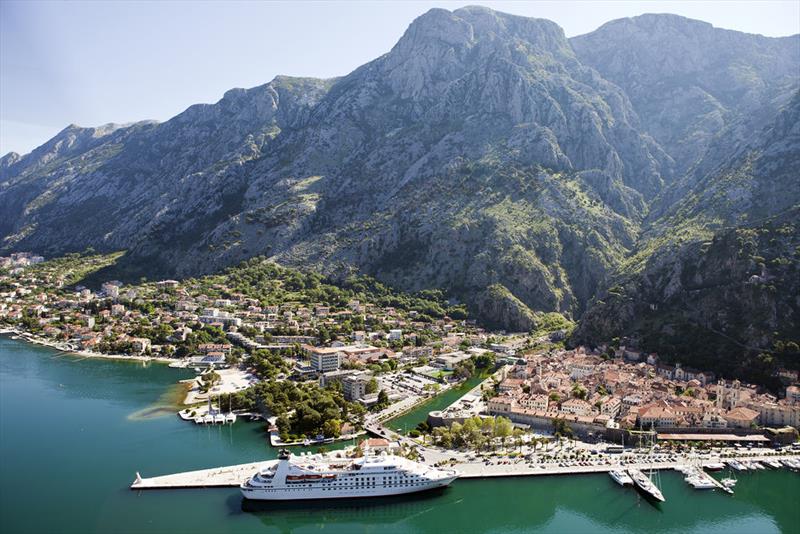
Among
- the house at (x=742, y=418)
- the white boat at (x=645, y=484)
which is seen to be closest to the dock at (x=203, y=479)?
the white boat at (x=645, y=484)

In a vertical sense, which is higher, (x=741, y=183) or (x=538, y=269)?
(x=741, y=183)

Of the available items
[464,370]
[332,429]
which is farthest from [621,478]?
[464,370]

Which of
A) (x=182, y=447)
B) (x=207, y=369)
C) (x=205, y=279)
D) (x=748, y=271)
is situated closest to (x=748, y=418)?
(x=748, y=271)

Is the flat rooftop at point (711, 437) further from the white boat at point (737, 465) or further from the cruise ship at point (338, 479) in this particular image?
the cruise ship at point (338, 479)

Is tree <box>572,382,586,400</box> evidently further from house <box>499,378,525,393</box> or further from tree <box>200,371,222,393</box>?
tree <box>200,371,222,393</box>

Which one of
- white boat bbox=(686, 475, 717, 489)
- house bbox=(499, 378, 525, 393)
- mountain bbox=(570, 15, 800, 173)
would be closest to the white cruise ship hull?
white boat bbox=(686, 475, 717, 489)

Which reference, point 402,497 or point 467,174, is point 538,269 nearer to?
point 467,174
